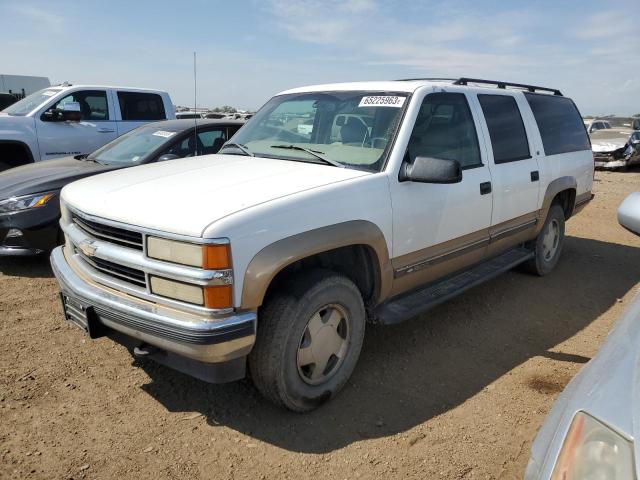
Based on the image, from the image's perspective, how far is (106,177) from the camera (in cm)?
349

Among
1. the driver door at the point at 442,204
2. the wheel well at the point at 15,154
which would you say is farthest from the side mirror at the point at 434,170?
the wheel well at the point at 15,154

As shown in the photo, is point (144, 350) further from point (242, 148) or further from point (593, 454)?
point (593, 454)

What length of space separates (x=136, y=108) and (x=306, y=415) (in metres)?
7.54

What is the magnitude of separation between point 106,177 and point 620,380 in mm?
3196

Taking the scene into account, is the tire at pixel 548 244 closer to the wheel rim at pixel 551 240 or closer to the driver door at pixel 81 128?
the wheel rim at pixel 551 240

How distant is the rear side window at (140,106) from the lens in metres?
8.80

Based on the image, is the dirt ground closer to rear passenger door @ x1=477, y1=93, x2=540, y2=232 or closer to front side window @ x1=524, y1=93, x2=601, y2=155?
rear passenger door @ x1=477, y1=93, x2=540, y2=232

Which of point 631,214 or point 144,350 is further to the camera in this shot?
point 144,350

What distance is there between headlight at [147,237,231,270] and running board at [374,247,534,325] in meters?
1.36

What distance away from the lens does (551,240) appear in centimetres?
577

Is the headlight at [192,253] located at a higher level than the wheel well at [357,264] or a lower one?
higher

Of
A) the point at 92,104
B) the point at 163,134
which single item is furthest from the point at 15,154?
the point at 163,134

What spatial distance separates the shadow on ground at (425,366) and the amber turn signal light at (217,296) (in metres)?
Answer: 0.88

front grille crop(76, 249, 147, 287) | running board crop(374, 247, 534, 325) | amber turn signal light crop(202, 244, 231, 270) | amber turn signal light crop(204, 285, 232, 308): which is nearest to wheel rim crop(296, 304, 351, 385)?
running board crop(374, 247, 534, 325)
